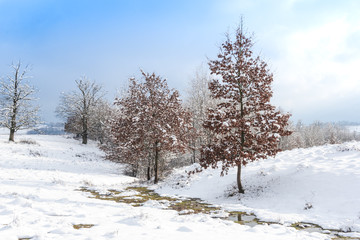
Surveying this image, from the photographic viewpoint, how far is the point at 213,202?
10727 millimetres

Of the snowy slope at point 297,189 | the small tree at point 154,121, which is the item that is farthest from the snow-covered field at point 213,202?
the small tree at point 154,121

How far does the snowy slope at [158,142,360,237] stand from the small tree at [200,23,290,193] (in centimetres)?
141

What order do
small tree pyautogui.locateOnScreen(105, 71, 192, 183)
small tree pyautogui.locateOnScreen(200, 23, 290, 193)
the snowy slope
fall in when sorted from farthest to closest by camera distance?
small tree pyautogui.locateOnScreen(105, 71, 192, 183) < small tree pyautogui.locateOnScreen(200, 23, 290, 193) < the snowy slope

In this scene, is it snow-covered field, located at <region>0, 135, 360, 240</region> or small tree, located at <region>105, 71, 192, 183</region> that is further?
small tree, located at <region>105, 71, 192, 183</region>

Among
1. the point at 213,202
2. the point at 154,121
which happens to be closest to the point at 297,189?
the point at 213,202

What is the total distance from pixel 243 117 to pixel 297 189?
390cm

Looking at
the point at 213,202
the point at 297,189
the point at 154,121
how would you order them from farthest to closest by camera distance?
1. the point at 154,121
2. the point at 213,202
3. the point at 297,189

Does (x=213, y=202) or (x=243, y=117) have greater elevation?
(x=243, y=117)

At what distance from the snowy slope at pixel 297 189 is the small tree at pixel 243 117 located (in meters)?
1.41

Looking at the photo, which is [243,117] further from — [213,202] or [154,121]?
[154,121]

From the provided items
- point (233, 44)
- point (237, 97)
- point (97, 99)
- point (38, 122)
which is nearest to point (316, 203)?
point (237, 97)

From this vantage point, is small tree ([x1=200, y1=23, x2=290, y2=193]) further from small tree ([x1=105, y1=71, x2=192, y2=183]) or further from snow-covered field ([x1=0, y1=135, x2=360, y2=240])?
small tree ([x1=105, y1=71, x2=192, y2=183])

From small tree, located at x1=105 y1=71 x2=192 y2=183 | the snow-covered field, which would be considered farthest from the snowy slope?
small tree, located at x1=105 y1=71 x2=192 y2=183

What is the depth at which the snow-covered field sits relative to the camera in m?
5.40
